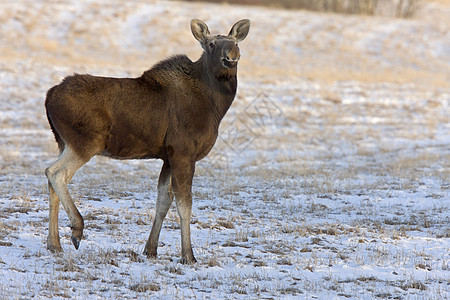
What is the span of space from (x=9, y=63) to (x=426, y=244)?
23.0 m

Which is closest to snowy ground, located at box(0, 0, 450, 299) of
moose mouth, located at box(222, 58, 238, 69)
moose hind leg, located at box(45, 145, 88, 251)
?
moose hind leg, located at box(45, 145, 88, 251)

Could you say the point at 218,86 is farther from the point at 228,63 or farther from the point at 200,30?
the point at 200,30

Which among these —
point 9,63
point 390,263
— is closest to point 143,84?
point 390,263

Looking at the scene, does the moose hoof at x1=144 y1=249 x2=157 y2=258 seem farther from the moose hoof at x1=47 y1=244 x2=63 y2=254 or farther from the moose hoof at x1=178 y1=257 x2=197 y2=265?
the moose hoof at x1=47 y1=244 x2=63 y2=254

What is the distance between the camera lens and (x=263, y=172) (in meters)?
A: 13.7

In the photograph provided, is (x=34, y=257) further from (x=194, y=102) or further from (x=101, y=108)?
(x=194, y=102)

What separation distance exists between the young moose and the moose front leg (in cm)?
1

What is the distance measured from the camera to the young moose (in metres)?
6.46

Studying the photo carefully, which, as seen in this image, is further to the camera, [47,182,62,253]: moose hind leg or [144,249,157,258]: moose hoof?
[144,249,157,258]: moose hoof

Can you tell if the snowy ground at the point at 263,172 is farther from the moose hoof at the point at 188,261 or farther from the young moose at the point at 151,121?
the young moose at the point at 151,121

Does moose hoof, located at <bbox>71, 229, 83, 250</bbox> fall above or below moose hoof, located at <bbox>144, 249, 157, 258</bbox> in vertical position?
above

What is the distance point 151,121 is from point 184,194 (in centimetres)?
98

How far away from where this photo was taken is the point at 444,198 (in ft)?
35.9

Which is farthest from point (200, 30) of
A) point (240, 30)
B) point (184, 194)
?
point (184, 194)
